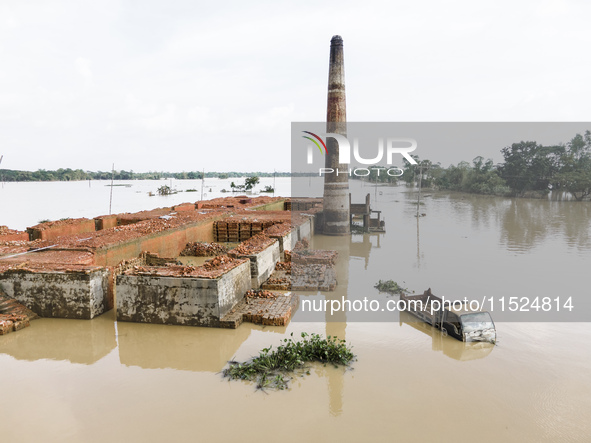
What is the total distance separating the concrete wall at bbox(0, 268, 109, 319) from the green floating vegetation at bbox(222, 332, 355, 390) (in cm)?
449

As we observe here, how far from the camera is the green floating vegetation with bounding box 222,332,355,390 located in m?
6.79

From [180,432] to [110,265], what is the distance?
26.6ft

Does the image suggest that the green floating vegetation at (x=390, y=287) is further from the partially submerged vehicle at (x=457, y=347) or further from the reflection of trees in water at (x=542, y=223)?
the reflection of trees in water at (x=542, y=223)

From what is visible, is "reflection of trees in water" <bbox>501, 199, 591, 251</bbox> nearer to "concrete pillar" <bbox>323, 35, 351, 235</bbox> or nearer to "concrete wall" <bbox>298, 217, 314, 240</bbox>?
"concrete pillar" <bbox>323, 35, 351, 235</bbox>

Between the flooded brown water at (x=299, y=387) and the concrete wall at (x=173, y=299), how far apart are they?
0.29 metres

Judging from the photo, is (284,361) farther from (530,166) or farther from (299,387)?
(530,166)

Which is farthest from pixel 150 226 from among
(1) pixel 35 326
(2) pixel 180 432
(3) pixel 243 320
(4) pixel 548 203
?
(4) pixel 548 203

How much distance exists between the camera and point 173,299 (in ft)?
29.7

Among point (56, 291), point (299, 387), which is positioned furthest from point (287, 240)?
point (299, 387)

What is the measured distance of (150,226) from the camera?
16.2 metres

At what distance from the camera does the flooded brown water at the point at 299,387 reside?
5.49 metres

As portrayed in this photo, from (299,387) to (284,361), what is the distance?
2.44 feet

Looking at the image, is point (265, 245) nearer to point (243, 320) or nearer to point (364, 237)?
point (243, 320)

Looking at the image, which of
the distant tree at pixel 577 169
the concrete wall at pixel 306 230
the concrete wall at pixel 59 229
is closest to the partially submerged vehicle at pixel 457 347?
the concrete wall at pixel 306 230
